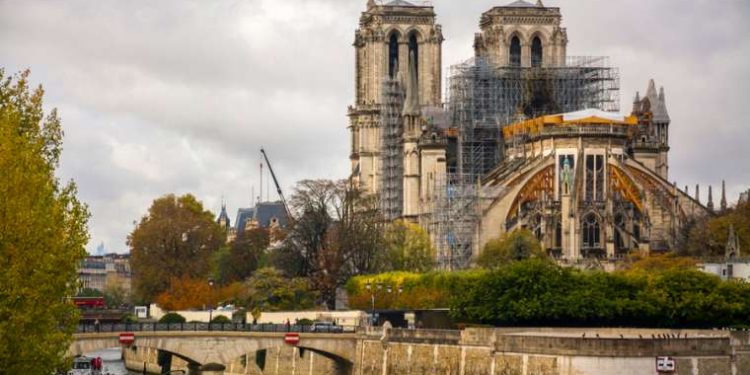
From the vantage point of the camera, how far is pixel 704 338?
67750 millimetres

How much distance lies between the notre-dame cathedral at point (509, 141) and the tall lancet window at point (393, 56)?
0.07m

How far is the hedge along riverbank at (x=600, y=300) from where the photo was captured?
8044 cm

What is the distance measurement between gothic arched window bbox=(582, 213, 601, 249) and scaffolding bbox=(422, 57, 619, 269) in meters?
9.43

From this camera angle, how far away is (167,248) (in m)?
127

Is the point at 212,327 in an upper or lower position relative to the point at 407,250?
lower

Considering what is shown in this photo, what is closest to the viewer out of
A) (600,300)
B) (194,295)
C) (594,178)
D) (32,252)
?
(32,252)

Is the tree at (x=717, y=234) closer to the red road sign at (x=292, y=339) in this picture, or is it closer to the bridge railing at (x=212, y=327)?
the bridge railing at (x=212, y=327)

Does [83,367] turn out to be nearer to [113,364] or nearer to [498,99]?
[113,364]

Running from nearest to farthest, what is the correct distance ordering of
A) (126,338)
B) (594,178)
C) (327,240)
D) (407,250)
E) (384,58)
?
(126,338) < (327,240) < (407,250) < (594,178) < (384,58)

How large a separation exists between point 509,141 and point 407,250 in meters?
14.8

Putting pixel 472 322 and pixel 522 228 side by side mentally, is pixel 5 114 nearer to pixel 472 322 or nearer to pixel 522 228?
pixel 472 322

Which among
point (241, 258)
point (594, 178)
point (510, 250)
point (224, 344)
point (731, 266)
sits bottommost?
point (224, 344)

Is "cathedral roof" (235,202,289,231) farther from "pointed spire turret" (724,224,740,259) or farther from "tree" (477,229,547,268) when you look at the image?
"pointed spire turret" (724,224,740,259)

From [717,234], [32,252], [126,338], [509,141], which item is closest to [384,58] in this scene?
[509,141]
